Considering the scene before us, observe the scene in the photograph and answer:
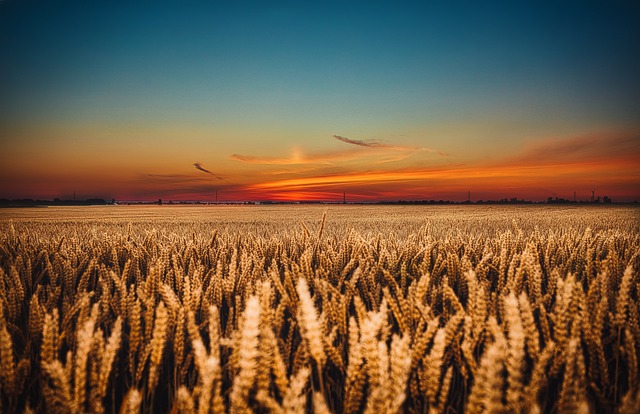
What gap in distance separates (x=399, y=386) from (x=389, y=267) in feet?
5.82

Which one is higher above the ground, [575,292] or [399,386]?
[575,292]

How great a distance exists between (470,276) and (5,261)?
A: 357 cm

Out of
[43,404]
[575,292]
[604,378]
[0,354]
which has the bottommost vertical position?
[43,404]

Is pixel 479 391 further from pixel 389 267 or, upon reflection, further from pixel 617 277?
pixel 617 277

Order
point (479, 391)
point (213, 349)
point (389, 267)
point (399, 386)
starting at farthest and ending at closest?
point (389, 267)
point (213, 349)
point (399, 386)
point (479, 391)

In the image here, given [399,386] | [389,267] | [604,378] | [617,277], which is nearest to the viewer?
[399,386]

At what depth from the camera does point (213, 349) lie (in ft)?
3.19

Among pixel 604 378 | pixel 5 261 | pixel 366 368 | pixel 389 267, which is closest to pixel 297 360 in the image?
pixel 366 368

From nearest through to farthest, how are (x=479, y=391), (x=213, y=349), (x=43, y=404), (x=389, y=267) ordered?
1. (x=479, y=391)
2. (x=213, y=349)
3. (x=43, y=404)
4. (x=389, y=267)

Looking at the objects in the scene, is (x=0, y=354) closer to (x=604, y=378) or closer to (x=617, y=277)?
(x=604, y=378)

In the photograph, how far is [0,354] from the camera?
103 centimetres

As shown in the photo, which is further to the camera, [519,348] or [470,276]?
[470,276]

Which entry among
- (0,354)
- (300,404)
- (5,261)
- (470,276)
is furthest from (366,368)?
(5,261)

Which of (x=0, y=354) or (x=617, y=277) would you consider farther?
(x=617, y=277)
